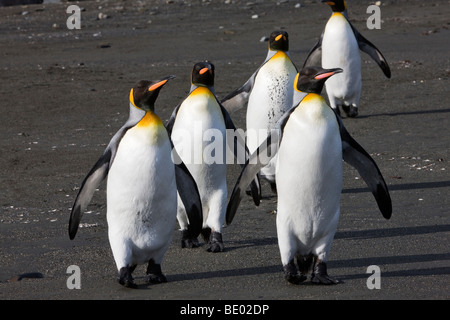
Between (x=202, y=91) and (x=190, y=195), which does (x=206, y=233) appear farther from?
(x=202, y=91)

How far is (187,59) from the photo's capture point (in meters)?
13.8

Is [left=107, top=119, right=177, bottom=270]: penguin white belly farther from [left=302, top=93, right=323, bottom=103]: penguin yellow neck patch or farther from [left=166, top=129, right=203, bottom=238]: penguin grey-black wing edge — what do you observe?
[left=302, top=93, right=323, bottom=103]: penguin yellow neck patch

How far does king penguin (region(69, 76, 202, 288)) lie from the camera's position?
16.0 feet

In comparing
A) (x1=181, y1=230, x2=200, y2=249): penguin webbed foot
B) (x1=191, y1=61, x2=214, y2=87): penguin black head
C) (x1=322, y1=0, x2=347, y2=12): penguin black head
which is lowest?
(x1=181, y1=230, x2=200, y2=249): penguin webbed foot

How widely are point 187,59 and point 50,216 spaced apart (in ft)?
24.3

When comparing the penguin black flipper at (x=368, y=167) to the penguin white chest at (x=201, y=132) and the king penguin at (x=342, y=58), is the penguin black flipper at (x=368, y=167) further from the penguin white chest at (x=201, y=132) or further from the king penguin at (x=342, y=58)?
the king penguin at (x=342, y=58)

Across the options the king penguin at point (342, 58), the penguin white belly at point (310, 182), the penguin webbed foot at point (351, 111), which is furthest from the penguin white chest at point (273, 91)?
the penguin webbed foot at point (351, 111)

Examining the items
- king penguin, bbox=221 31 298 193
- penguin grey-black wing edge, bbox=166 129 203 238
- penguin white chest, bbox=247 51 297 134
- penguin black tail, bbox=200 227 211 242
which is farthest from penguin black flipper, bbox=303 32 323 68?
penguin grey-black wing edge, bbox=166 129 203 238

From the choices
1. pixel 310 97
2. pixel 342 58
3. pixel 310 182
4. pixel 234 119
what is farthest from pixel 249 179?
pixel 342 58

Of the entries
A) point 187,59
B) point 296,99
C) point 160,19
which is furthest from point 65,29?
point 296,99

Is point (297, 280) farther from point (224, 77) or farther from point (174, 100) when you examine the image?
point (224, 77)

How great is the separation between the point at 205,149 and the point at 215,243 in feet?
1.90

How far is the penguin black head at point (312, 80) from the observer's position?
4.90 metres
